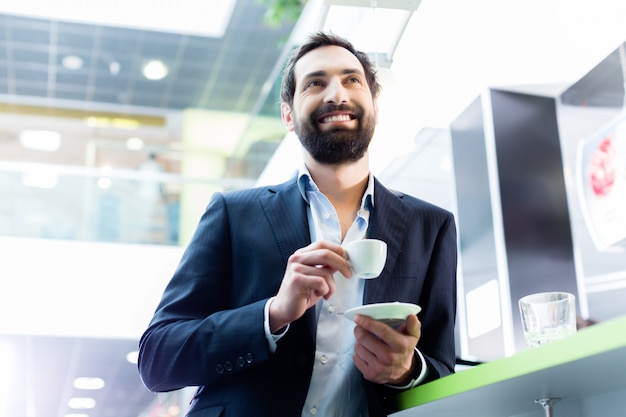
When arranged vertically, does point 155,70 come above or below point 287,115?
above

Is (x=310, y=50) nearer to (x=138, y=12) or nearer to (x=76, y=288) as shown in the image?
(x=76, y=288)

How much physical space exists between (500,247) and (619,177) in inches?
26.3

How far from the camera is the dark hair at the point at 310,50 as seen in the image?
5.88 feet

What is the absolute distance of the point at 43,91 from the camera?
1187 centimetres

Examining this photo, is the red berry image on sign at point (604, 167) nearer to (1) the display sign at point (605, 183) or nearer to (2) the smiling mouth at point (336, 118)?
(1) the display sign at point (605, 183)

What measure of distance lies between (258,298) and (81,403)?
9923mm

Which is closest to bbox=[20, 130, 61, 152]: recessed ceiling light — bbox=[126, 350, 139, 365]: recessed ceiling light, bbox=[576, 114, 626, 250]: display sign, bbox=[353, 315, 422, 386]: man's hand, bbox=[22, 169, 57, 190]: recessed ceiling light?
bbox=[22, 169, 57, 190]: recessed ceiling light

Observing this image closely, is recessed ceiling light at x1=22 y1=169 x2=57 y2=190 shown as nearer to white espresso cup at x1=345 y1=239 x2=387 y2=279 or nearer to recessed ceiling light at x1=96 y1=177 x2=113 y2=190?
recessed ceiling light at x1=96 y1=177 x2=113 y2=190

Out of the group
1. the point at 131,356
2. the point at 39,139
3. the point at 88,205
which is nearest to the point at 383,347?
the point at 88,205

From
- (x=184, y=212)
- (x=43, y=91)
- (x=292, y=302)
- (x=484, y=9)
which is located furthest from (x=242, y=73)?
(x=292, y=302)

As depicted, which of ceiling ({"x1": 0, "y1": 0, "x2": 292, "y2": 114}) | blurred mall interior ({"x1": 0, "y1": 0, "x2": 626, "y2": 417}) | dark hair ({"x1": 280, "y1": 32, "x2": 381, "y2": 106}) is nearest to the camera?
dark hair ({"x1": 280, "y1": 32, "x2": 381, "y2": 106})

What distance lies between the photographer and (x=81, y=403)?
10.6 meters

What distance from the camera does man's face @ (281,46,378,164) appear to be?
5.19ft

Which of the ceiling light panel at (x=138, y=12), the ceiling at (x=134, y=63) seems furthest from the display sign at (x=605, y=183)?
the ceiling light panel at (x=138, y=12)
